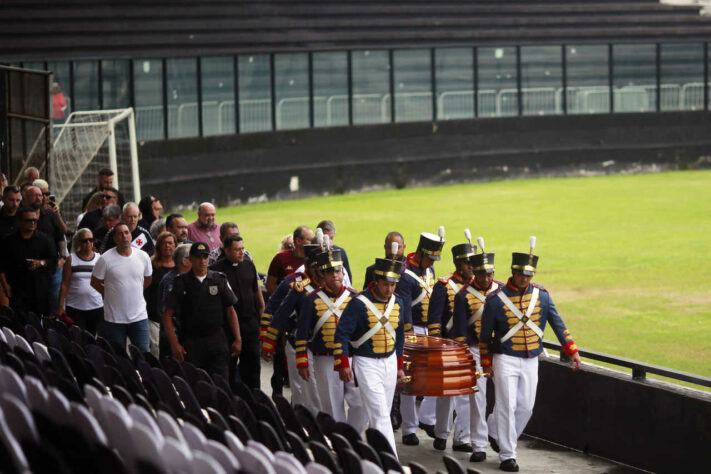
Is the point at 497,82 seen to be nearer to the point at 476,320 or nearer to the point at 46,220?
the point at 46,220

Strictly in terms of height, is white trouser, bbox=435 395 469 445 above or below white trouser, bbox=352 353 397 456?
below

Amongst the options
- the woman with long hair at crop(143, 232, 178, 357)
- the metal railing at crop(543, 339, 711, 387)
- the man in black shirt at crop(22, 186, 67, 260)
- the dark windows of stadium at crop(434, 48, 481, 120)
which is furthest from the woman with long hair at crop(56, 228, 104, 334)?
the dark windows of stadium at crop(434, 48, 481, 120)

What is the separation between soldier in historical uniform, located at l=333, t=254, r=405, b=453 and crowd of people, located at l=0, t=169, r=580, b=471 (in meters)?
0.01

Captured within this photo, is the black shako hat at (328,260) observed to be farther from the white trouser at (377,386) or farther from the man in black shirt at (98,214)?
the man in black shirt at (98,214)

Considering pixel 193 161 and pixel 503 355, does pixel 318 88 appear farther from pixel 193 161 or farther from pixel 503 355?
pixel 503 355

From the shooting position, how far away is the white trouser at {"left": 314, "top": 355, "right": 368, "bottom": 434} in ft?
33.9

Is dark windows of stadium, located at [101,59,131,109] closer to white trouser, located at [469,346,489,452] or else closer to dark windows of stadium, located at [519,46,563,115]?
dark windows of stadium, located at [519,46,563,115]

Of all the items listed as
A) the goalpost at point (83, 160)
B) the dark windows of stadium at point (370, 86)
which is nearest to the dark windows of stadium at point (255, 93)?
the dark windows of stadium at point (370, 86)

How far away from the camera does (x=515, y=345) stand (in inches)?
394

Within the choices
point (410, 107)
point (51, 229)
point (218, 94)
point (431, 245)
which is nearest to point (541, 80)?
point (410, 107)

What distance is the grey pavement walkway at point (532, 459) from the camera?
32.8ft

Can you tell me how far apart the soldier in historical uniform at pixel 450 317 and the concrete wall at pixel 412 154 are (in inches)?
713

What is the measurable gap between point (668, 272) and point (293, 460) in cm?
1476

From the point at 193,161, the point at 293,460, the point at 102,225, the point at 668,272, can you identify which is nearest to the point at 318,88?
the point at 193,161
